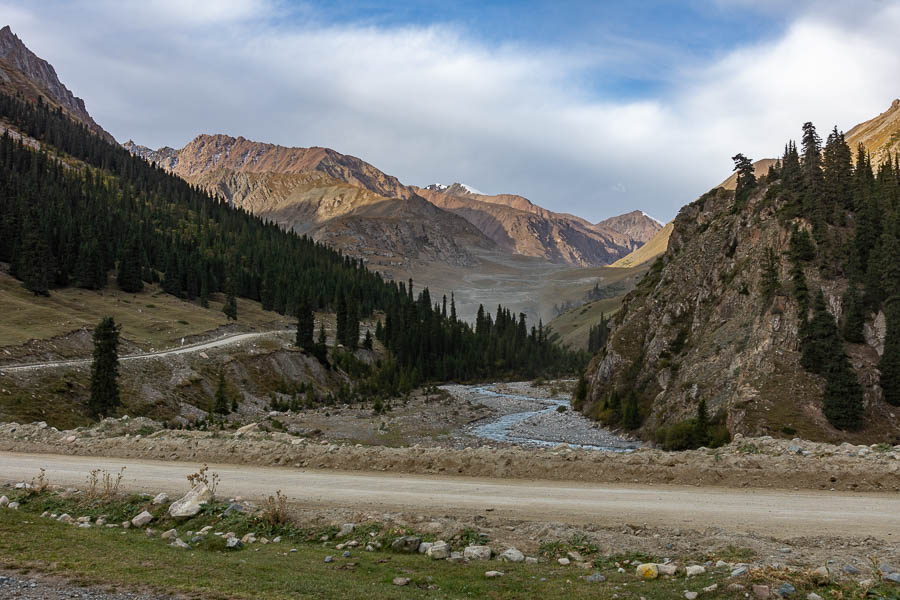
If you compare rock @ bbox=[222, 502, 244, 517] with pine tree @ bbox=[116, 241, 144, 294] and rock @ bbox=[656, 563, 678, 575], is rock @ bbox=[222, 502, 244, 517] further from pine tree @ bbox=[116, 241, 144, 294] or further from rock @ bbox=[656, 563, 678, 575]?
pine tree @ bbox=[116, 241, 144, 294]

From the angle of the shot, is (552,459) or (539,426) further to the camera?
(539,426)

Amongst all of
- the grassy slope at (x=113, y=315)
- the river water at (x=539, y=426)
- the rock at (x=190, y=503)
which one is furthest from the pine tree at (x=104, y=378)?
the rock at (x=190, y=503)

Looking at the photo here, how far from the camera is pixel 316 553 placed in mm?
12734

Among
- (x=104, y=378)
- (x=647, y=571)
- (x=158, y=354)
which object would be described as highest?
(x=647, y=571)

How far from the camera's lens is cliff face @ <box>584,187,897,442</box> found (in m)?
42.2

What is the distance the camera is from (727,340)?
5394 cm

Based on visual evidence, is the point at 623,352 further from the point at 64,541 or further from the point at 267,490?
the point at 64,541

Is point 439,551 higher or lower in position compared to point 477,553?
lower

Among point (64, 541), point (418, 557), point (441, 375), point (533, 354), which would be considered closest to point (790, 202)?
point (418, 557)

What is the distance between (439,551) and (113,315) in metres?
90.3

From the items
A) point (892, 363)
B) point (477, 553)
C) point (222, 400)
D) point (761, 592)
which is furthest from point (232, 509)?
point (892, 363)

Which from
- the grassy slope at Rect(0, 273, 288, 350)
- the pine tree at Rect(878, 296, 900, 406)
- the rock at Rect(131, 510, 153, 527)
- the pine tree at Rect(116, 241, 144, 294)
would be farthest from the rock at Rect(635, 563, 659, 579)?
the pine tree at Rect(116, 241, 144, 294)

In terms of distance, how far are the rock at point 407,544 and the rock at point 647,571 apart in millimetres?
4969

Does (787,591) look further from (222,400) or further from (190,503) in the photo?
(222,400)
